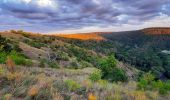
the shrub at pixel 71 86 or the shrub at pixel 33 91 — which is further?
the shrub at pixel 71 86

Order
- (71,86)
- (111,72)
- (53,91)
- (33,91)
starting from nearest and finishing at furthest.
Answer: (33,91), (53,91), (71,86), (111,72)

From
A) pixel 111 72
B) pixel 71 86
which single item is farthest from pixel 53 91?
pixel 111 72

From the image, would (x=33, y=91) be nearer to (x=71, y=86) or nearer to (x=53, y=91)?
(x=53, y=91)

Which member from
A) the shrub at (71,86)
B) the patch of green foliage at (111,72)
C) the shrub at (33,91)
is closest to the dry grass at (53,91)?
the shrub at (33,91)

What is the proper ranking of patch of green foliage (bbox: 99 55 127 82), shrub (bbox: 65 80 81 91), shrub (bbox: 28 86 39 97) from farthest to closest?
1. patch of green foliage (bbox: 99 55 127 82)
2. shrub (bbox: 65 80 81 91)
3. shrub (bbox: 28 86 39 97)

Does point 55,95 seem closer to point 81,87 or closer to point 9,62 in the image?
point 81,87

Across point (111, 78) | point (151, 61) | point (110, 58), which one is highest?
point (110, 58)

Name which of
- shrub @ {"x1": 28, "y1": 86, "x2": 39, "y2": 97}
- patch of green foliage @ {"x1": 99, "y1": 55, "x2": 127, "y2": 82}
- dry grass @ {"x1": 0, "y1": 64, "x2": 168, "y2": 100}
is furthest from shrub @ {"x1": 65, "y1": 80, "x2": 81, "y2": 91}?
patch of green foliage @ {"x1": 99, "y1": 55, "x2": 127, "y2": 82}

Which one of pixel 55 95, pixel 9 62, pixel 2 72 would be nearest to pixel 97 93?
pixel 55 95

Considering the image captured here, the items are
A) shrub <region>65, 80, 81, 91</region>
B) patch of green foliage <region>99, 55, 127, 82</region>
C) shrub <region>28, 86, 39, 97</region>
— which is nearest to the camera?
shrub <region>28, 86, 39, 97</region>

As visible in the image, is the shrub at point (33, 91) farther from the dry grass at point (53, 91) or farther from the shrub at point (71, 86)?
the shrub at point (71, 86)

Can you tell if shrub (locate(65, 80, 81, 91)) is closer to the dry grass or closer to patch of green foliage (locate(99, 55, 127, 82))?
the dry grass

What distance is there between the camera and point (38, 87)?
35.2ft

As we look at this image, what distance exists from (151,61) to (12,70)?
329 ft
